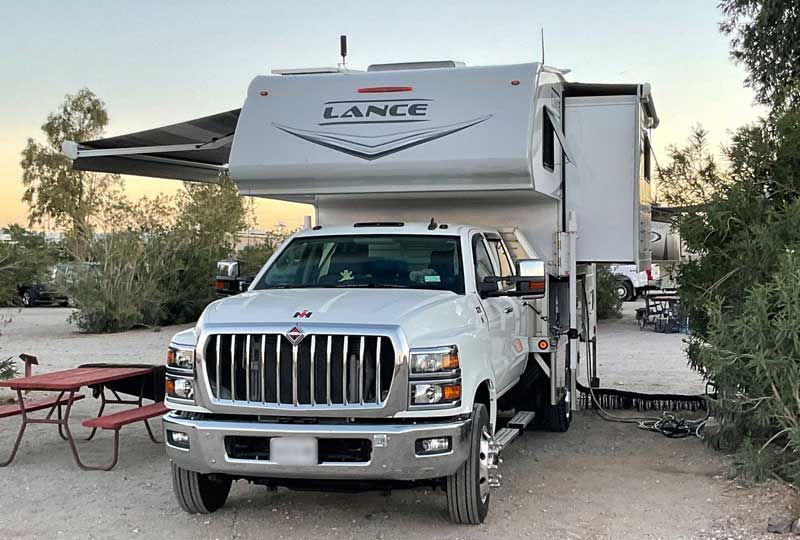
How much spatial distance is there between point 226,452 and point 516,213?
3909mm

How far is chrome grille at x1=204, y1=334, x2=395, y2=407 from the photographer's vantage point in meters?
5.14

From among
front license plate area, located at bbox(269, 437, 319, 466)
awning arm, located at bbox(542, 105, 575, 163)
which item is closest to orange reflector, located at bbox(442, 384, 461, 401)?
front license plate area, located at bbox(269, 437, 319, 466)

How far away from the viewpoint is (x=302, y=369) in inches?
205

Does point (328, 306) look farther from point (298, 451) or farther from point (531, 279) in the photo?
point (531, 279)

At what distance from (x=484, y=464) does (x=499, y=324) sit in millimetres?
1266

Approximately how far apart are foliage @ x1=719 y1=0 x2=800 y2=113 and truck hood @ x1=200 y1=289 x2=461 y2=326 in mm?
8991

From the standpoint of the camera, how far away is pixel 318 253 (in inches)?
272

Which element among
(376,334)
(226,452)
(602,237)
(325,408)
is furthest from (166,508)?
(602,237)

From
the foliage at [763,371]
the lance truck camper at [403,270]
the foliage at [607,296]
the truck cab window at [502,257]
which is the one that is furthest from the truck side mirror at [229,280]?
the foliage at [607,296]

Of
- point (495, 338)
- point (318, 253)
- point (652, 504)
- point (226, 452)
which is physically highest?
point (318, 253)

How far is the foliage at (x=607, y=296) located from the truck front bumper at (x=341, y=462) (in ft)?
55.2

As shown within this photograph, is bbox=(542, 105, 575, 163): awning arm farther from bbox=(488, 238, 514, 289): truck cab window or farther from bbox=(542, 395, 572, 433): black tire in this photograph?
bbox=(542, 395, 572, 433): black tire

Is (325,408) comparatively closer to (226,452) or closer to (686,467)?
(226,452)

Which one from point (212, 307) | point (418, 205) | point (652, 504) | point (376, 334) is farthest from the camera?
point (418, 205)
